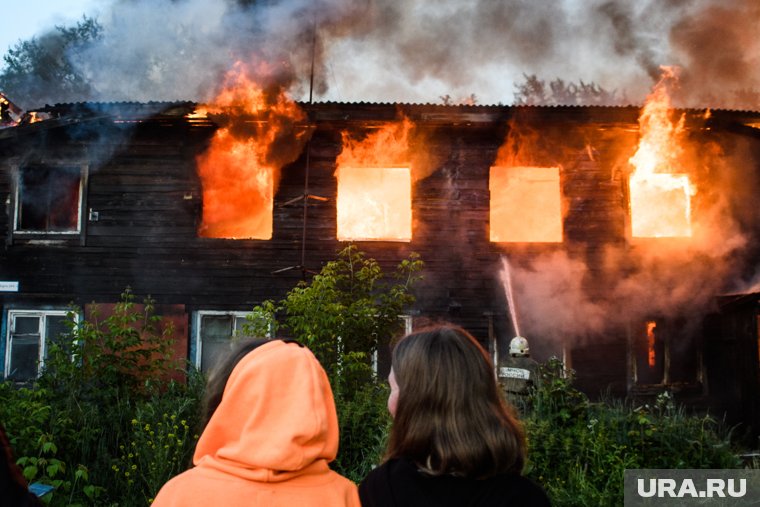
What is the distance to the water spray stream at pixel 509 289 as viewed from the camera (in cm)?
1293

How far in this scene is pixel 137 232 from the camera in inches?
513

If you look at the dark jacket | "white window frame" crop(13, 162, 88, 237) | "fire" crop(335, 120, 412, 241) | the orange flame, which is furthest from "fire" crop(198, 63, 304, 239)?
the dark jacket

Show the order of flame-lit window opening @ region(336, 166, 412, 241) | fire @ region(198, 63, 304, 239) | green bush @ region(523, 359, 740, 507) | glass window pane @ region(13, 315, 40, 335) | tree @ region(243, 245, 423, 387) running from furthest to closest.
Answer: flame-lit window opening @ region(336, 166, 412, 241), glass window pane @ region(13, 315, 40, 335), fire @ region(198, 63, 304, 239), tree @ region(243, 245, 423, 387), green bush @ region(523, 359, 740, 507)

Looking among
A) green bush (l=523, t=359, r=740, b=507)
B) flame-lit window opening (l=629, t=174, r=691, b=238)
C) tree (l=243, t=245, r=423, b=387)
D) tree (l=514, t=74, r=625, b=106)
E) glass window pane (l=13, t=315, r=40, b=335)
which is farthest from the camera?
tree (l=514, t=74, r=625, b=106)

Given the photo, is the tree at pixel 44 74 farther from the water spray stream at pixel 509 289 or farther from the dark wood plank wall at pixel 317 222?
the water spray stream at pixel 509 289

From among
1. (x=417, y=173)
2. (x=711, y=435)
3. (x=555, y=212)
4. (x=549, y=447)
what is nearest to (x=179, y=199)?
(x=417, y=173)

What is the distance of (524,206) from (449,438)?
12.8 meters

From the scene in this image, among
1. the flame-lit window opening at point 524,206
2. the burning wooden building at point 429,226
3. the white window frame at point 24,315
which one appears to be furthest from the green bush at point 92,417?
the flame-lit window opening at point 524,206

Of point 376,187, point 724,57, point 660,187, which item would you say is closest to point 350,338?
point 376,187

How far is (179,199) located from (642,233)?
10003 millimetres

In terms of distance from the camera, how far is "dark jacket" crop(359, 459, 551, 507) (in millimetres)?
2092

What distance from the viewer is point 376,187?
44.9ft

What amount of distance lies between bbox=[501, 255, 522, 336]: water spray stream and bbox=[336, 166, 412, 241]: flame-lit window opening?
218 cm

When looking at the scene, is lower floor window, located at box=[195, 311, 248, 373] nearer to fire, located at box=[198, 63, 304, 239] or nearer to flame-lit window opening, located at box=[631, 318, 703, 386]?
fire, located at box=[198, 63, 304, 239]
